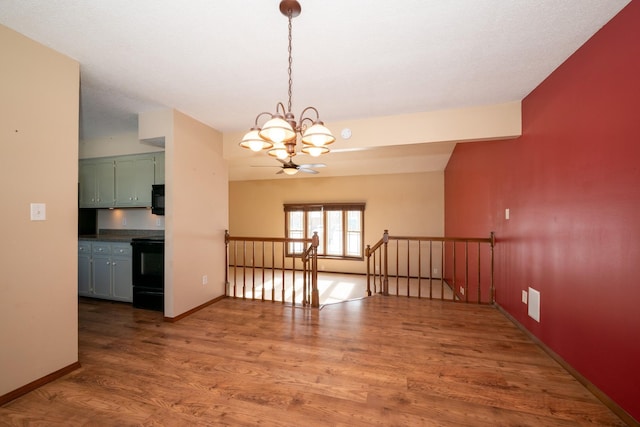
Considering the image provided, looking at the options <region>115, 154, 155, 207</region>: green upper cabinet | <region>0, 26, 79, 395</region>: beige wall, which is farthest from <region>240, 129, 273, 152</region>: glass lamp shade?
<region>115, 154, 155, 207</region>: green upper cabinet

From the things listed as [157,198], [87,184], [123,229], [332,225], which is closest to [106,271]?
[123,229]

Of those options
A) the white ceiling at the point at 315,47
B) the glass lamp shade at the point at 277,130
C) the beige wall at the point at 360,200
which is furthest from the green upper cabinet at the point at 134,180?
the beige wall at the point at 360,200

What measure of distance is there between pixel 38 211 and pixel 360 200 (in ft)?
20.2

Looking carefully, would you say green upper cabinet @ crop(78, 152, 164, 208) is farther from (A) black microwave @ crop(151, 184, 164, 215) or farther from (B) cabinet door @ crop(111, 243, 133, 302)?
(B) cabinet door @ crop(111, 243, 133, 302)

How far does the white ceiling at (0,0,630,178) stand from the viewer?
5.40 ft

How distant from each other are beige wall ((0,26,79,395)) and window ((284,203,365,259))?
213 inches

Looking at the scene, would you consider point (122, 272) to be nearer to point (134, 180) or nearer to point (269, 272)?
point (134, 180)

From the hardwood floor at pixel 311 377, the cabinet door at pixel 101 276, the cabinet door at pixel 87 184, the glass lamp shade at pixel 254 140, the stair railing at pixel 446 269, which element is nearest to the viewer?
the hardwood floor at pixel 311 377

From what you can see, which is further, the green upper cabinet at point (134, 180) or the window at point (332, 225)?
the window at point (332, 225)

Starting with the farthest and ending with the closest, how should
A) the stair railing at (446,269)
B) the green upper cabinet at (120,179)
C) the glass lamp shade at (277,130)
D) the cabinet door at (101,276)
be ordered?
the green upper cabinet at (120,179), the cabinet door at (101,276), the stair railing at (446,269), the glass lamp shade at (277,130)

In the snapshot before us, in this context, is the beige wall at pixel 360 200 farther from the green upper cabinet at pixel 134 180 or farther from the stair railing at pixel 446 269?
the green upper cabinet at pixel 134 180

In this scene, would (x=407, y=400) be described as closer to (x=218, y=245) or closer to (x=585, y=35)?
(x=585, y=35)

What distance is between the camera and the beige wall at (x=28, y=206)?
181cm

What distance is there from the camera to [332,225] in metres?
7.44
